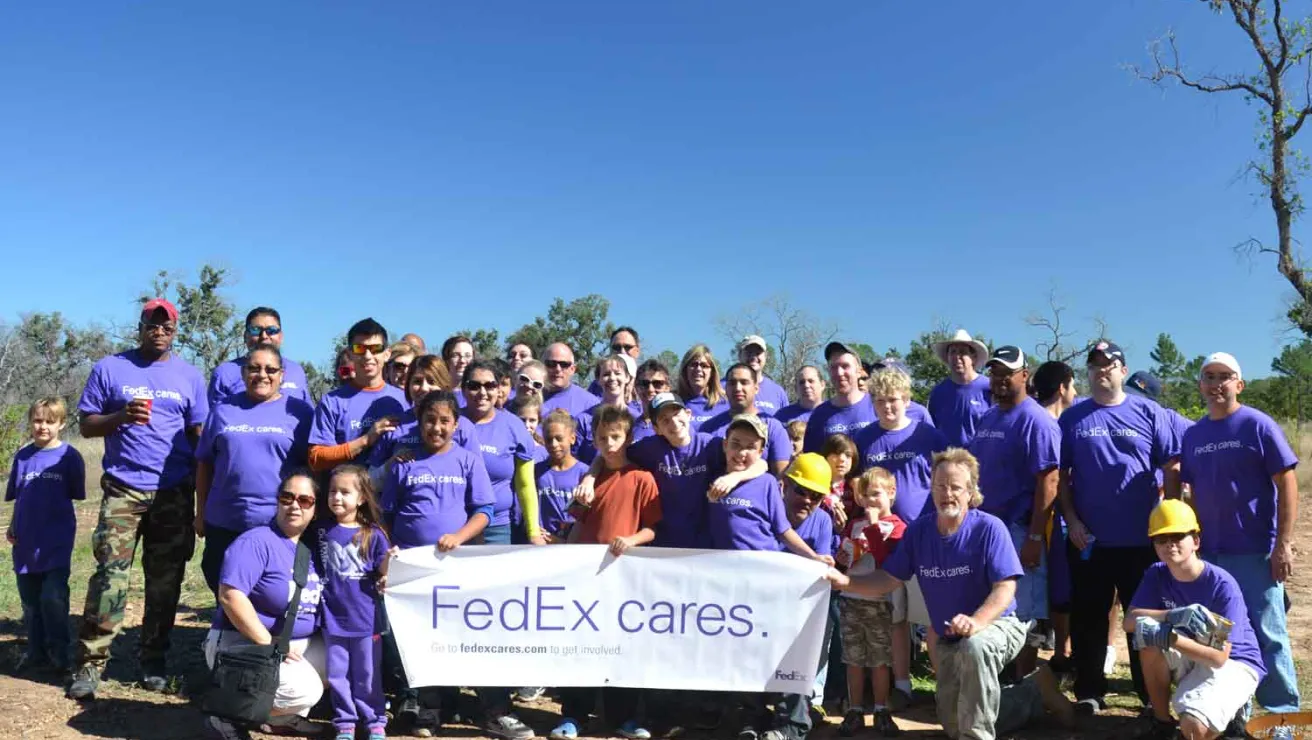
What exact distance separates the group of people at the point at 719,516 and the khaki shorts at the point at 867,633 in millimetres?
16

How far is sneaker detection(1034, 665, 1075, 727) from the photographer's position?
5758 millimetres

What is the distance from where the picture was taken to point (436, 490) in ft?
18.4

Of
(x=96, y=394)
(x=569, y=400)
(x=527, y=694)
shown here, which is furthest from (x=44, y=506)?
(x=569, y=400)

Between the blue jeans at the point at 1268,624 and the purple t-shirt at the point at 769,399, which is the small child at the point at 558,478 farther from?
the blue jeans at the point at 1268,624

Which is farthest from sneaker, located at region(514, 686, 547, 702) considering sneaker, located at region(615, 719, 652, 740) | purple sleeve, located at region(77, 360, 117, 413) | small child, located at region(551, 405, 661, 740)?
purple sleeve, located at region(77, 360, 117, 413)

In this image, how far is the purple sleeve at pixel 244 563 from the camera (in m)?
5.27

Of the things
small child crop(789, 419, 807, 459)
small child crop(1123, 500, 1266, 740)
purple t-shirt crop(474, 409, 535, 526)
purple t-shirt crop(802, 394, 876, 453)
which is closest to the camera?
small child crop(1123, 500, 1266, 740)

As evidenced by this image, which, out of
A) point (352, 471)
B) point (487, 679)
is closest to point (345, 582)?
point (352, 471)

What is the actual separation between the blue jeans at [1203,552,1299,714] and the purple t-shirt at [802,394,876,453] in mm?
2333

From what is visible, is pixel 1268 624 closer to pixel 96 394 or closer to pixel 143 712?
pixel 143 712

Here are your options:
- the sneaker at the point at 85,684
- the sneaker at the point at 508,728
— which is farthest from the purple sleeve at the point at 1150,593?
the sneaker at the point at 85,684

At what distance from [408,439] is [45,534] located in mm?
3162

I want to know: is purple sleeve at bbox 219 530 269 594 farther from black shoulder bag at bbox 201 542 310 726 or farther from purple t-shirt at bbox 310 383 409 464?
purple t-shirt at bbox 310 383 409 464

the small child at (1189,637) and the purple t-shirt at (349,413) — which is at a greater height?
the purple t-shirt at (349,413)
